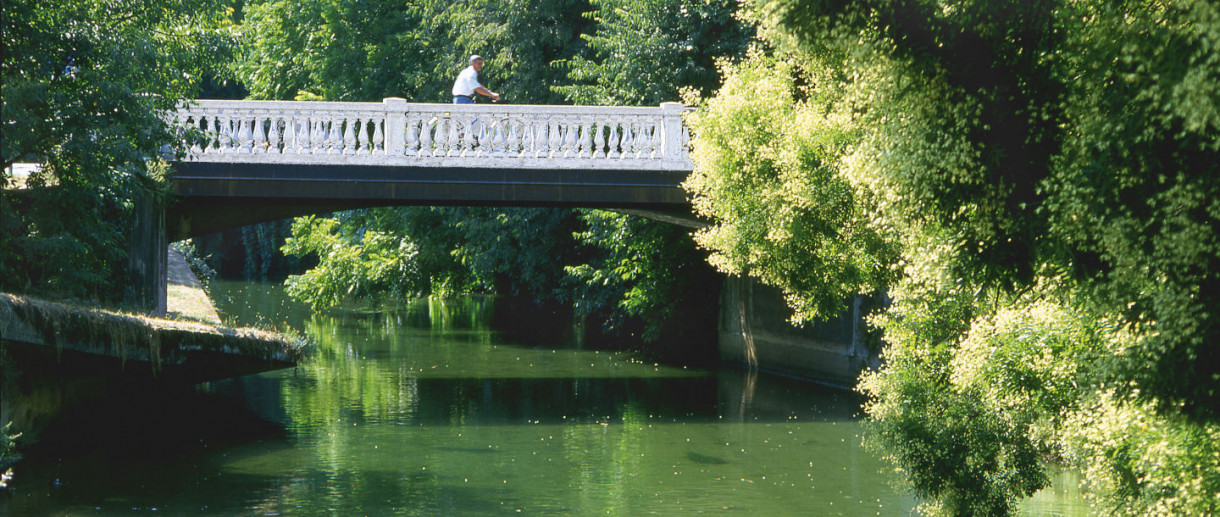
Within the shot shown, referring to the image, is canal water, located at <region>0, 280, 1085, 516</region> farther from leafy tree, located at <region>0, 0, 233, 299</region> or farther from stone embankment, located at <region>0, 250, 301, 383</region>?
leafy tree, located at <region>0, 0, 233, 299</region>

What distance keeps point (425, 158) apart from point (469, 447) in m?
4.42

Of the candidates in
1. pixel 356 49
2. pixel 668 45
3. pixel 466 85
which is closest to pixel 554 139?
pixel 466 85

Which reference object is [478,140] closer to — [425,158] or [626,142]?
[425,158]

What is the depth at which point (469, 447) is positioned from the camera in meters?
16.5

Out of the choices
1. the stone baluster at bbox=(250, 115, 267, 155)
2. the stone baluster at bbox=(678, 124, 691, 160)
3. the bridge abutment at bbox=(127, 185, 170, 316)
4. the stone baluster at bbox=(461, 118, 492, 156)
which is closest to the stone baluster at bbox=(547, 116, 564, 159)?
the stone baluster at bbox=(461, 118, 492, 156)

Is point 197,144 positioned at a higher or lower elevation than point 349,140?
lower

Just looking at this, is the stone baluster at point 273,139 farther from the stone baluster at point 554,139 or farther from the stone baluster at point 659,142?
the stone baluster at point 659,142

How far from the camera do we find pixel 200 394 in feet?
67.2

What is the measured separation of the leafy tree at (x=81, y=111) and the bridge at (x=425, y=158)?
57.4 inches

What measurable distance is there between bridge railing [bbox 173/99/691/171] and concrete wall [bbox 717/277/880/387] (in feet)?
14.7

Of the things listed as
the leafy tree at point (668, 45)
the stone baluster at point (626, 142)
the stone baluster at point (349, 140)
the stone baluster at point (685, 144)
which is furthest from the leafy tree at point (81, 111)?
the leafy tree at point (668, 45)

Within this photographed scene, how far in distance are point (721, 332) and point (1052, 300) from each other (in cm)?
1610

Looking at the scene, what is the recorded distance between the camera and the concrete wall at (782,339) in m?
21.4

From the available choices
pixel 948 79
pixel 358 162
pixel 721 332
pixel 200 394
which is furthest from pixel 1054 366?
pixel 721 332
